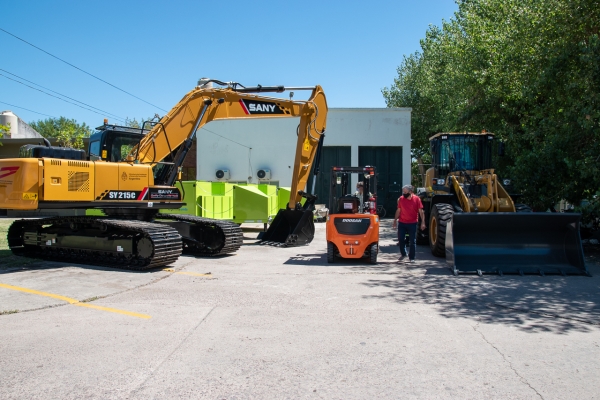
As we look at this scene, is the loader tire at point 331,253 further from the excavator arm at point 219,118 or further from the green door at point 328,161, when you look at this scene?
the green door at point 328,161

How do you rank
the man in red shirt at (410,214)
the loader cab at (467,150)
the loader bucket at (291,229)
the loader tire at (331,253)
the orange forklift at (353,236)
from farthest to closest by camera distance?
the loader bucket at (291,229) < the loader cab at (467,150) < the man in red shirt at (410,214) < the loader tire at (331,253) < the orange forklift at (353,236)

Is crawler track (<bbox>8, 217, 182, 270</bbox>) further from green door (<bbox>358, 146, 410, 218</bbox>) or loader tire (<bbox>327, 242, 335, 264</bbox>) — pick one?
green door (<bbox>358, 146, 410, 218</bbox>)

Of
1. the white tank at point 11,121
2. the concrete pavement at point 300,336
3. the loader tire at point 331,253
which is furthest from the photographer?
the white tank at point 11,121

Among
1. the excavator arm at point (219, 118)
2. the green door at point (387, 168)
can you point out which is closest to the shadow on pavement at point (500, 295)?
the excavator arm at point (219, 118)

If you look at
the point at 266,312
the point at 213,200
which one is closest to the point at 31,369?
the point at 266,312

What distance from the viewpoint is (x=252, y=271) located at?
1044 centimetres

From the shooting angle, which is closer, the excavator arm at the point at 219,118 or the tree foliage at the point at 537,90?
the excavator arm at the point at 219,118

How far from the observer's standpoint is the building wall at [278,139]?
101 feet

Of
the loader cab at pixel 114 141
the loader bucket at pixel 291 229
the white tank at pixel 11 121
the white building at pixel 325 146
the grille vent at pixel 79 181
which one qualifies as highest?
the white tank at pixel 11 121

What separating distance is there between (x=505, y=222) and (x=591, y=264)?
2541 mm

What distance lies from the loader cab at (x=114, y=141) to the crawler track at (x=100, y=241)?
1.75 metres

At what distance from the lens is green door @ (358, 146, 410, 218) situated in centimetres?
3044

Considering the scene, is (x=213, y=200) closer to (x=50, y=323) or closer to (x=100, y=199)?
(x=100, y=199)

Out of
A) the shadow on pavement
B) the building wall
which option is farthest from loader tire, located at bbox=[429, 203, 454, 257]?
the building wall
